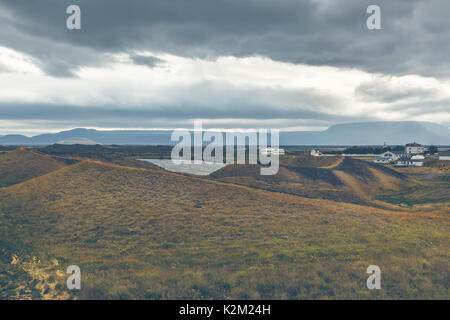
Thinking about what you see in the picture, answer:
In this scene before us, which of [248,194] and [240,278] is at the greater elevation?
[248,194]

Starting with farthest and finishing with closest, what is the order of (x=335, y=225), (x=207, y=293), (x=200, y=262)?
(x=335, y=225), (x=200, y=262), (x=207, y=293)

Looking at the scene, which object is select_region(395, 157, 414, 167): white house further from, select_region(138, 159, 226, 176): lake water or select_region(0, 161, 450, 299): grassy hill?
select_region(0, 161, 450, 299): grassy hill

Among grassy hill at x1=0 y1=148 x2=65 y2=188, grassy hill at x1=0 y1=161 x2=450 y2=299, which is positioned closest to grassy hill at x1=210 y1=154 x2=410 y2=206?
grassy hill at x1=0 y1=161 x2=450 y2=299

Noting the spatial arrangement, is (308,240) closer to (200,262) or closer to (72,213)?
(200,262)

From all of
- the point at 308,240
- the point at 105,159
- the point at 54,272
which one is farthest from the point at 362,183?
the point at 105,159

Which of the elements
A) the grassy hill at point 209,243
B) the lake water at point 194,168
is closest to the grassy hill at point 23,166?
the grassy hill at point 209,243

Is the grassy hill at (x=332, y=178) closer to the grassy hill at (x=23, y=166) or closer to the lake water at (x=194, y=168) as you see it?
the lake water at (x=194, y=168)
